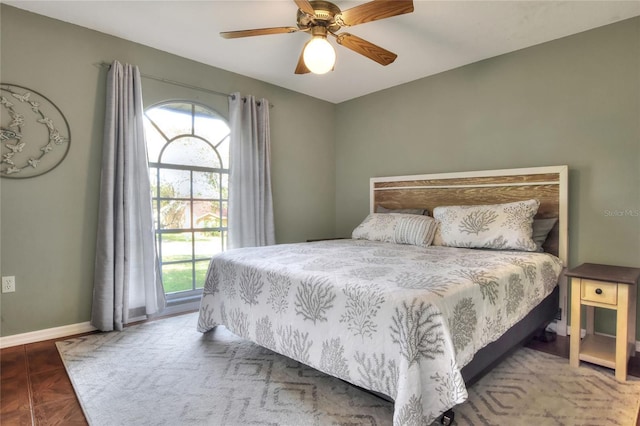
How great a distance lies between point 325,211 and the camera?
4547 mm

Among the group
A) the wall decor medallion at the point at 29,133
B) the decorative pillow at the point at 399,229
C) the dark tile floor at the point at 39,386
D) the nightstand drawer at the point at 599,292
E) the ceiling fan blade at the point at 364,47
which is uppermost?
the ceiling fan blade at the point at 364,47

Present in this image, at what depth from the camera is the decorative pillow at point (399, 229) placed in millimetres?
3066

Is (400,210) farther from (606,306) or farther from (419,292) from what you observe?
(419,292)

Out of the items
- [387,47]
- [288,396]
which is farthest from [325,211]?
[288,396]

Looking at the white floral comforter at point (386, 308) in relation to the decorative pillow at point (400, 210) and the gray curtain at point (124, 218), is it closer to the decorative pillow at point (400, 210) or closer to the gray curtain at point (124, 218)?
the gray curtain at point (124, 218)

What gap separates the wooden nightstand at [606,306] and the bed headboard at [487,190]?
49 cm

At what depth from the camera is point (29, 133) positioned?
2486 mm

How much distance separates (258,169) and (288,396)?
7.88 ft

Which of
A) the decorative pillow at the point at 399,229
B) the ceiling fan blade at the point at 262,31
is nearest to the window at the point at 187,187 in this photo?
the ceiling fan blade at the point at 262,31

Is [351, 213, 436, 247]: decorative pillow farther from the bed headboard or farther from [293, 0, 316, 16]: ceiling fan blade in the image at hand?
[293, 0, 316, 16]: ceiling fan blade

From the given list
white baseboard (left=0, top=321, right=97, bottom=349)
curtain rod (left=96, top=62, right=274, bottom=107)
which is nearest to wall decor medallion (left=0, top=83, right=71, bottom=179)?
curtain rod (left=96, top=62, right=274, bottom=107)

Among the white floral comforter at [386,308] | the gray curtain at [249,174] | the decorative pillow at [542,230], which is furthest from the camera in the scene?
the gray curtain at [249,174]

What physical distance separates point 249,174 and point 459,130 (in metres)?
2.18

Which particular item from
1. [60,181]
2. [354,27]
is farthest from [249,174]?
[354,27]
